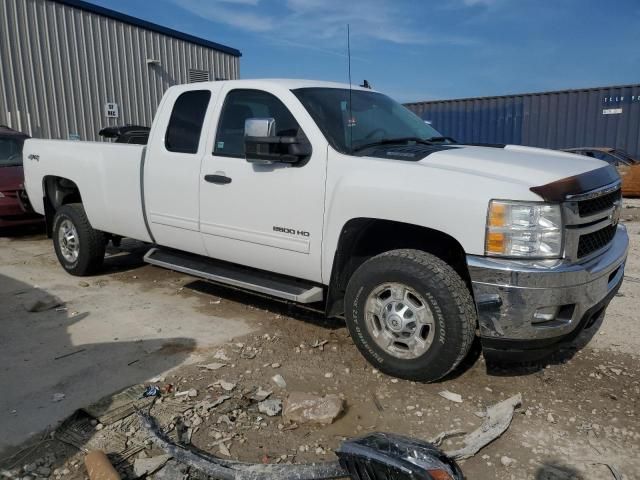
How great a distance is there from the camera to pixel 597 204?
324 cm

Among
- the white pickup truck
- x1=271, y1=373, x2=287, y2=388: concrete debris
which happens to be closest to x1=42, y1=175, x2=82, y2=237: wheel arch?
the white pickup truck

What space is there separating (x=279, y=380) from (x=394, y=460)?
5.04 feet

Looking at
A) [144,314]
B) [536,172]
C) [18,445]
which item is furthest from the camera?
[144,314]

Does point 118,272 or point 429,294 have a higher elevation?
point 429,294

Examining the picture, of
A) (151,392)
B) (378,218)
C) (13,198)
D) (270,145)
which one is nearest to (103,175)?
(270,145)

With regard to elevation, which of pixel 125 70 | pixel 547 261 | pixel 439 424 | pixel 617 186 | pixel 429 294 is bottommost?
pixel 439 424

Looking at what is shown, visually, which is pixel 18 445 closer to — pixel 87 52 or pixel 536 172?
pixel 536 172

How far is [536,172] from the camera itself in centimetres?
304

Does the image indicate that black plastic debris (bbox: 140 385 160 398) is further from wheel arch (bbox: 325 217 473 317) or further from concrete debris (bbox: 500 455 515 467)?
concrete debris (bbox: 500 455 515 467)

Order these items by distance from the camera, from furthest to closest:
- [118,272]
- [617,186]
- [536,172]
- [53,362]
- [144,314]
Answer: [118,272]
[144,314]
[53,362]
[617,186]
[536,172]

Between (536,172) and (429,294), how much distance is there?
3.03 ft

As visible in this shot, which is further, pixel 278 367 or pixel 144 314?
pixel 144 314

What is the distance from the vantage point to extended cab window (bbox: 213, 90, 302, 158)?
4031 mm

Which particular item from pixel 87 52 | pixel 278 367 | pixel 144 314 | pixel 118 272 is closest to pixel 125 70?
pixel 87 52
